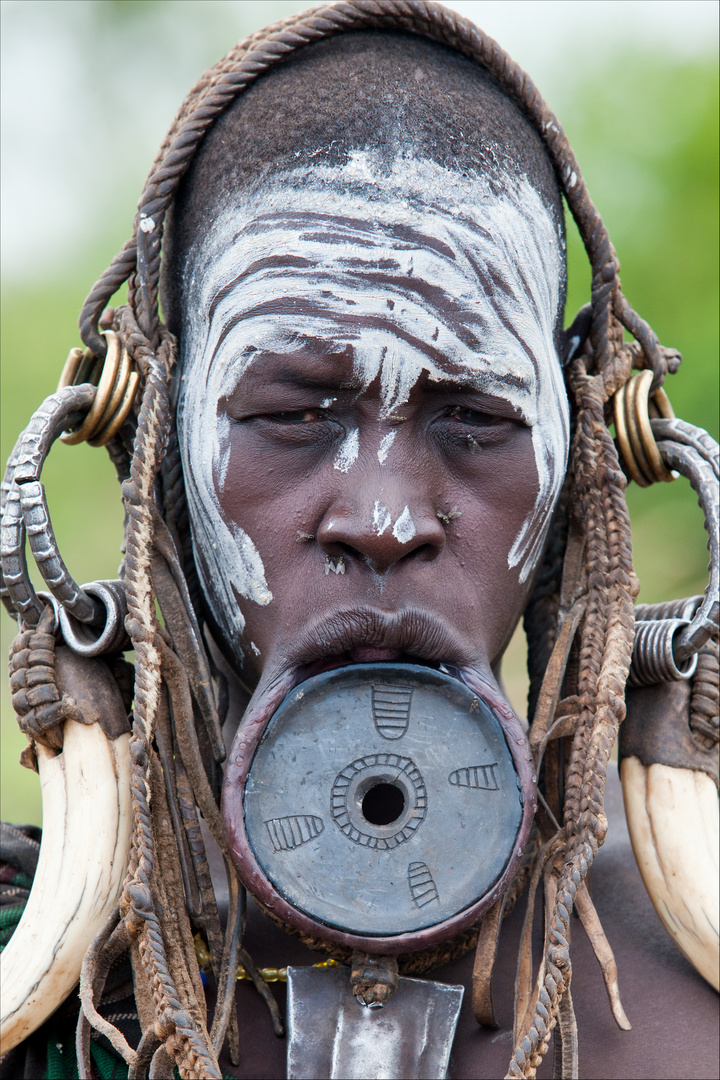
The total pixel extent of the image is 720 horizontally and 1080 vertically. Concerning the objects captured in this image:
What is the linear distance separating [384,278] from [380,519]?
0.34 meters

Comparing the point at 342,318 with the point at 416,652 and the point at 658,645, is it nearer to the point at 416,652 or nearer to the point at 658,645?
the point at 416,652

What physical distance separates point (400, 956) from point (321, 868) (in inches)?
9.0

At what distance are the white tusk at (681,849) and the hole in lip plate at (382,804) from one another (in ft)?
1.20

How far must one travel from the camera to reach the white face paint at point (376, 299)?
A: 1.57 m

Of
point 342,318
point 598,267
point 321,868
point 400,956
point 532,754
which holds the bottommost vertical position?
point 400,956

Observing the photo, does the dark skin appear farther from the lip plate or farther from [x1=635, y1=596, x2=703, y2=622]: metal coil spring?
[x1=635, y1=596, x2=703, y2=622]: metal coil spring

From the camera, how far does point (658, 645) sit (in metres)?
1.72

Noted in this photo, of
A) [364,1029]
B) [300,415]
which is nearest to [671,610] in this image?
[300,415]

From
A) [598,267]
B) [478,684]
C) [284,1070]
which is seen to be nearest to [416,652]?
[478,684]

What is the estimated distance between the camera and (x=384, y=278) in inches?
62.0

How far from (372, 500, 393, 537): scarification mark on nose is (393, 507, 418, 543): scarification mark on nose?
0.04ft

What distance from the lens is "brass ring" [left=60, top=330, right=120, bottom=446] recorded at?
1732 mm

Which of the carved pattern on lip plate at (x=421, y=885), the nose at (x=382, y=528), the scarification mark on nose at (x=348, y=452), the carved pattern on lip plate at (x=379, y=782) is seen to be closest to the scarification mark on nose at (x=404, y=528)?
the nose at (x=382, y=528)

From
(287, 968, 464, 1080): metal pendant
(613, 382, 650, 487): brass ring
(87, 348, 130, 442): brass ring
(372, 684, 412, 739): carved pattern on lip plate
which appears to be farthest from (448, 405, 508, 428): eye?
(287, 968, 464, 1080): metal pendant
